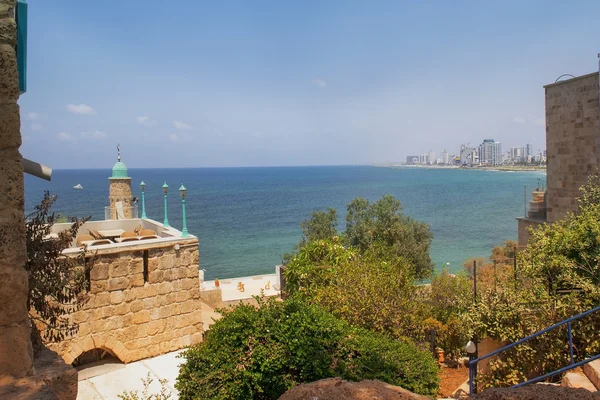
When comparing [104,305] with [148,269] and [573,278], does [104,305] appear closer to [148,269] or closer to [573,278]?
[148,269]

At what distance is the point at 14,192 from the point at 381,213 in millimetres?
22110

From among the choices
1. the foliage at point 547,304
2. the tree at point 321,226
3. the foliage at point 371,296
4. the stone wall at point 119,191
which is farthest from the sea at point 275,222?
the stone wall at point 119,191

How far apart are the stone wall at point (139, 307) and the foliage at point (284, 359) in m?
4.11

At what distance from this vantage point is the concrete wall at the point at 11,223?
98.7 inches

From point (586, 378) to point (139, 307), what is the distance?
8.57m

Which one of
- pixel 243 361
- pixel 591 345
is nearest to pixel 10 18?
pixel 243 361

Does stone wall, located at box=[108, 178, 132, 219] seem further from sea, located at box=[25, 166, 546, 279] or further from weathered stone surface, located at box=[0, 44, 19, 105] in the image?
weathered stone surface, located at box=[0, 44, 19, 105]

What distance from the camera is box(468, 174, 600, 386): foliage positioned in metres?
6.46

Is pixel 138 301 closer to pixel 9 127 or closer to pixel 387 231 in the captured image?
pixel 9 127

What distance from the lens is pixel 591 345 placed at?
605 centimetres

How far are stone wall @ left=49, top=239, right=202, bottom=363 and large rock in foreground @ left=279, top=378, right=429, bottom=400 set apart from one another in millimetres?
7340

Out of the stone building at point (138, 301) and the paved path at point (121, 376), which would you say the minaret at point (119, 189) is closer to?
the stone building at point (138, 301)

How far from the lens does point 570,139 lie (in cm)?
1260

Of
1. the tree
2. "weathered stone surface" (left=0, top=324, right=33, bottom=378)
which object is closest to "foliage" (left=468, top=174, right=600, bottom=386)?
"weathered stone surface" (left=0, top=324, right=33, bottom=378)
